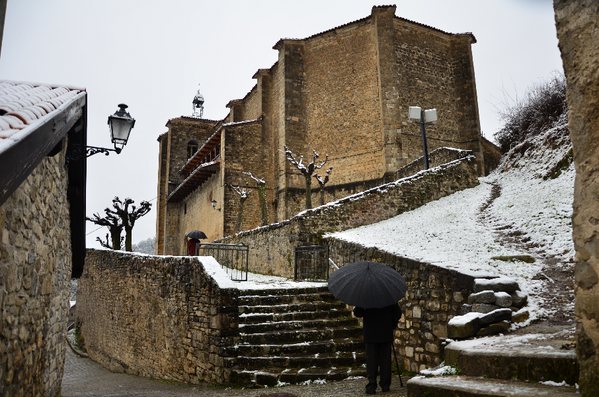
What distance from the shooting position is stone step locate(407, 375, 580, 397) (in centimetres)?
296

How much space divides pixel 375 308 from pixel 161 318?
18.9 feet

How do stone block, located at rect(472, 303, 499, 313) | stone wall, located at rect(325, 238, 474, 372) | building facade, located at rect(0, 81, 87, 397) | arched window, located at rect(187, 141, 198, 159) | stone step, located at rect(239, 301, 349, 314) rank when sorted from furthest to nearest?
arched window, located at rect(187, 141, 198, 159)
stone step, located at rect(239, 301, 349, 314)
stone wall, located at rect(325, 238, 474, 372)
stone block, located at rect(472, 303, 499, 313)
building facade, located at rect(0, 81, 87, 397)

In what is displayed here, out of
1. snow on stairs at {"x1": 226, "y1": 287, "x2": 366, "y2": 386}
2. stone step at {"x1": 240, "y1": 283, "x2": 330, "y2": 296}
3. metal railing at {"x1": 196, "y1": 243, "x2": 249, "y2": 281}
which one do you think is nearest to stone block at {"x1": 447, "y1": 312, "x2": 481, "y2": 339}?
snow on stairs at {"x1": 226, "y1": 287, "x2": 366, "y2": 386}

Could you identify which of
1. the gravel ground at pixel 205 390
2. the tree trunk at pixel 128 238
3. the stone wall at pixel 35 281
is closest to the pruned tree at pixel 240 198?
the tree trunk at pixel 128 238

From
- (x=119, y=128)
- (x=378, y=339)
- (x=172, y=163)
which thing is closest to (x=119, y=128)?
(x=119, y=128)

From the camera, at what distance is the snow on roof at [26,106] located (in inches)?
94.6

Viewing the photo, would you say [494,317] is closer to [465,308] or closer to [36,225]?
[465,308]

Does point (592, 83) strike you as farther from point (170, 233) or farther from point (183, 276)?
point (170, 233)

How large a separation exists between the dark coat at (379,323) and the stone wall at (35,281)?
3.31 meters

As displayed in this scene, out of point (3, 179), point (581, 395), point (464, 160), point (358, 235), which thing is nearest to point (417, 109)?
point (464, 160)

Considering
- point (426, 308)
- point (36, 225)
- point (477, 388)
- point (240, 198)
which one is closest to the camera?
point (477, 388)

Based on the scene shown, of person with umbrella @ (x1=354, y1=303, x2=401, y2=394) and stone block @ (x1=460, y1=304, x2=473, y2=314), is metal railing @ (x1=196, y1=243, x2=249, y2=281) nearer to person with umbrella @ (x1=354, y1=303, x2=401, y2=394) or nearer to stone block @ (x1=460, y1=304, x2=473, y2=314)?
person with umbrella @ (x1=354, y1=303, x2=401, y2=394)

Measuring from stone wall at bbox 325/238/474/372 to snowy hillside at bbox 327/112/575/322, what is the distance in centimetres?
19

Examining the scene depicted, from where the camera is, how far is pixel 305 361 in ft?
21.8
